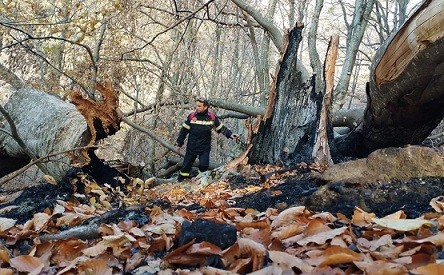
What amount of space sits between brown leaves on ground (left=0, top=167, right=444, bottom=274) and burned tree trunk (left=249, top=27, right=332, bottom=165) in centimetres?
256

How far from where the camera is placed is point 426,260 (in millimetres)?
1537

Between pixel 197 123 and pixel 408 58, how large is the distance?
4612 mm

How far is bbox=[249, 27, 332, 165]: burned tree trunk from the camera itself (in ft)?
16.7

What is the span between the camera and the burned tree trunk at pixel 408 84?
303 centimetres

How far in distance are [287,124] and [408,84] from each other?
1760mm

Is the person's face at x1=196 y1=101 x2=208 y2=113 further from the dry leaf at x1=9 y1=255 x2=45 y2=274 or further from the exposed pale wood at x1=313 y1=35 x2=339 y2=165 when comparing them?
the dry leaf at x1=9 y1=255 x2=45 y2=274

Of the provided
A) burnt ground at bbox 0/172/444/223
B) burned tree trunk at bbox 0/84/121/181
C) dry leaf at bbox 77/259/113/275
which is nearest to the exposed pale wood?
burnt ground at bbox 0/172/444/223

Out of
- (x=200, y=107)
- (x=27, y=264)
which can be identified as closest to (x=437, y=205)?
(x=27, y=264)

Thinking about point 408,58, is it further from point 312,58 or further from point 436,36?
point 312,58

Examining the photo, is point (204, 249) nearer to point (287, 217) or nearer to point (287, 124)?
point (287, 217)

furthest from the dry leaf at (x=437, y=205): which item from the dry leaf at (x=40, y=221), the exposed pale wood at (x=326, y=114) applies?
the exposed pale wood at (x=326, y=114)

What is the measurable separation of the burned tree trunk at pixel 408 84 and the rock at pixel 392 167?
23.9 inches

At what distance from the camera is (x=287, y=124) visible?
16.8 ft

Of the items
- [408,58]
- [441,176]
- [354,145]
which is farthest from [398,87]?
[354,145]
